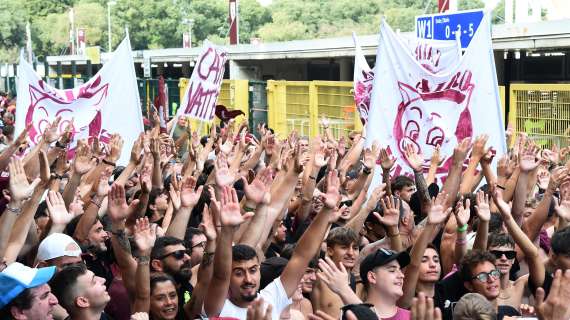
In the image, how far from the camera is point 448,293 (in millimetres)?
6172

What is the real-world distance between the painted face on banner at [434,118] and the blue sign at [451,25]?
13.6 feet

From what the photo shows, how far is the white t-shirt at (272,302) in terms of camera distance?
218 inches

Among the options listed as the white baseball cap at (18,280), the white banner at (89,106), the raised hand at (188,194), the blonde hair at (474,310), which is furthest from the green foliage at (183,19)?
the white baseball cap at (18,280)

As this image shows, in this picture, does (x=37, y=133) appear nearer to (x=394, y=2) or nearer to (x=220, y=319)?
(x=220, y=319)

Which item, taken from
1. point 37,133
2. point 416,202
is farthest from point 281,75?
point 416,202

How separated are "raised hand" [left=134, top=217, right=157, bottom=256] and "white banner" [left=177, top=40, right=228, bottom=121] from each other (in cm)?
669

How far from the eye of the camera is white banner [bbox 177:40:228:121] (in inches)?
495

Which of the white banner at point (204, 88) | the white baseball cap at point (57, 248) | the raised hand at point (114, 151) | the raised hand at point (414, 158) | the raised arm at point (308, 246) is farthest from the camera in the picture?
the white banner at point (204, 88)

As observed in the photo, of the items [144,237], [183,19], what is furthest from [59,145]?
[183,19]

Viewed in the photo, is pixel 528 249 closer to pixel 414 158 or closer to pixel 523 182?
pixel 523 182

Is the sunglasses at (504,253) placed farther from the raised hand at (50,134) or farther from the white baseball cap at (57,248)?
the raised hand at (50,134)

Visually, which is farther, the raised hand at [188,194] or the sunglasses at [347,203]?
the sunglasses at [347,203]

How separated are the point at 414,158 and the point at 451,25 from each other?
565 centimetres

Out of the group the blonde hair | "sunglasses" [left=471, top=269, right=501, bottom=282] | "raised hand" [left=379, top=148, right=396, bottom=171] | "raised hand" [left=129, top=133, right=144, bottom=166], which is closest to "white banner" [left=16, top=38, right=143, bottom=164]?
"raised hand" [left=129, top=133, right=144, bottom=166]
